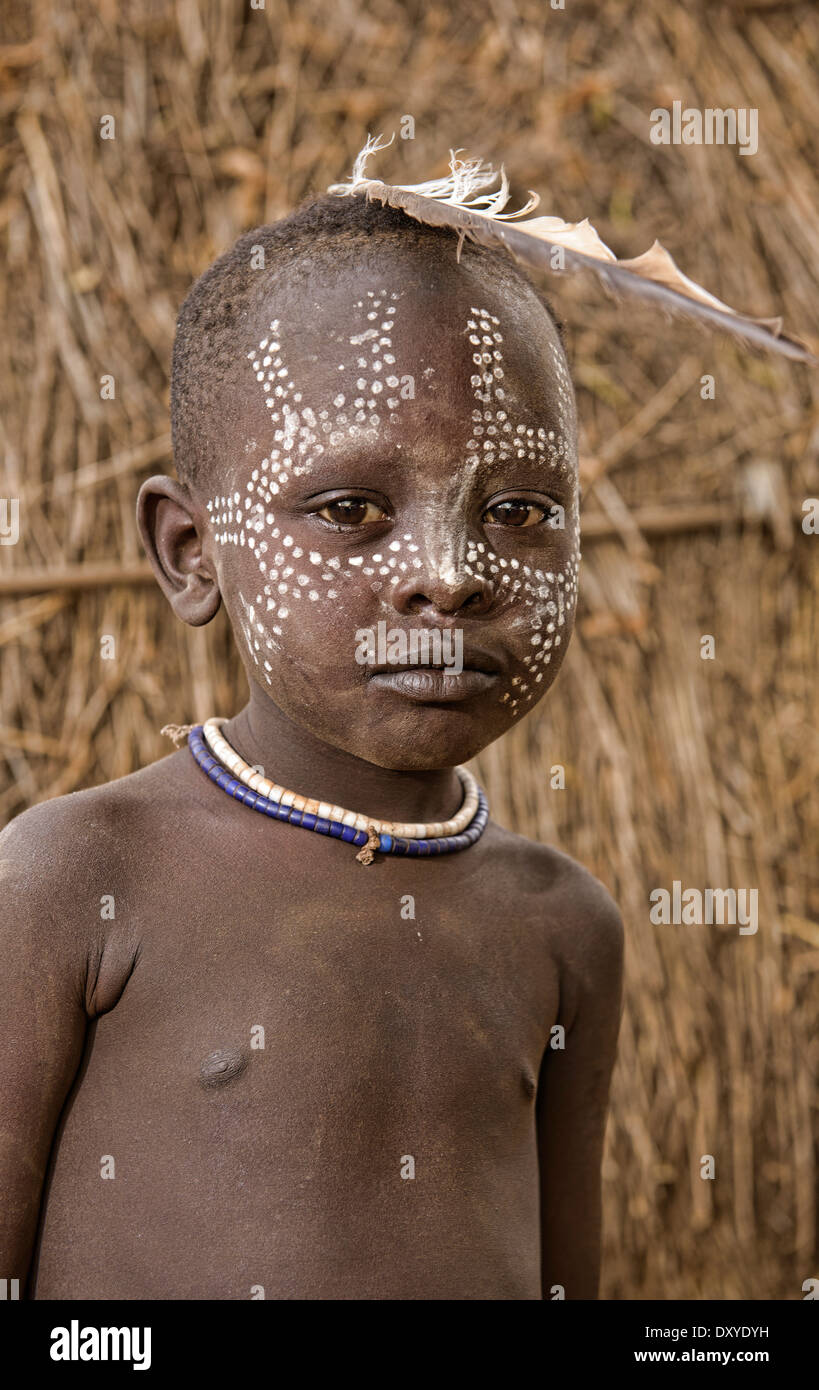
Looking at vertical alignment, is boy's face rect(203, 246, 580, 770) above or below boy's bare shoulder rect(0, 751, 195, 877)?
above

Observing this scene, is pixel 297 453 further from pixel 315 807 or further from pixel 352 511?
pixel 315 807

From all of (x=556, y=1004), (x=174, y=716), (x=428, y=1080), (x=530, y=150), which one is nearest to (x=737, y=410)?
(x=530, y=150)

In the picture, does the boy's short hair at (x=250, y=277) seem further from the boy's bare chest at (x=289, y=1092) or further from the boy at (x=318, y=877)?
the boy's bare chest at (x=289, y=1092)

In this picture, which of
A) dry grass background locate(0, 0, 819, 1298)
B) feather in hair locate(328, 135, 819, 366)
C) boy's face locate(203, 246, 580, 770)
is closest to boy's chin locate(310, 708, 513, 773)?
boy's face locate(203, 246, 580, 770)

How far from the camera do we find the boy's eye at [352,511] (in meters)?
1.40

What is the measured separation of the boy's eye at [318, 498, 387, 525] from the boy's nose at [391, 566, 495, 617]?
82 mm

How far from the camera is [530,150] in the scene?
3115 mm

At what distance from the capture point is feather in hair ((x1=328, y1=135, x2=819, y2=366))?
55.4 inches

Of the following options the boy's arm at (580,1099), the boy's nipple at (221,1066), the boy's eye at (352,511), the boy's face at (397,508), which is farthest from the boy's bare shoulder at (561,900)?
the boy's eye at (352,511)

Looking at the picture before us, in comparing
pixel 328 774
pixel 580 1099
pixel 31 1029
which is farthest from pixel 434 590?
pixel 580 1099

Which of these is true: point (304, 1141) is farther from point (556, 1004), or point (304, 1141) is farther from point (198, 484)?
point (198, 484)

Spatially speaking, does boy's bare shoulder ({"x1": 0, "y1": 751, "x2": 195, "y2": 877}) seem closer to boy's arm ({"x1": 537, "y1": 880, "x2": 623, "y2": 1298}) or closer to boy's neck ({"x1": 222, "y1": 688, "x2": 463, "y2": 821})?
boy's neck ({"x1": 222, "y1": 688, "x2": 463, "y2": 821})

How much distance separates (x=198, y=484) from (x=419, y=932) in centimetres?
58

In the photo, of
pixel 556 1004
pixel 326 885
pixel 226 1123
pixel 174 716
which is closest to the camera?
pixel 226 1123
